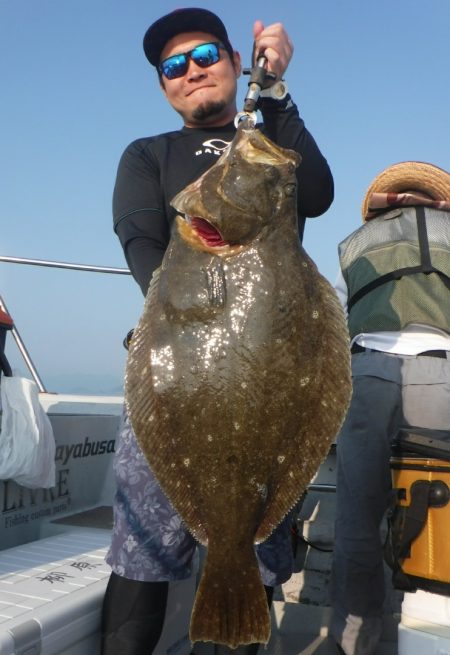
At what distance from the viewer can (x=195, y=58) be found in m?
2.76

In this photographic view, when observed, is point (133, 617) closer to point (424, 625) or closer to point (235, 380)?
point (424, 625)

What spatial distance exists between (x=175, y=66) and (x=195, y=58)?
3.6 inches

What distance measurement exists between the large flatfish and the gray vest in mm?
1652

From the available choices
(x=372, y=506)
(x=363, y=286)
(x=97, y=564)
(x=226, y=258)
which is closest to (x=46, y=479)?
(x=97, y=564)

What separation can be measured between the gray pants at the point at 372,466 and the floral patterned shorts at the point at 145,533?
3.37ft

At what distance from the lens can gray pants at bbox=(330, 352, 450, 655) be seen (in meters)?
3.57

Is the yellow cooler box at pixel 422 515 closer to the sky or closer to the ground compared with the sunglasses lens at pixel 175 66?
closer to the ground

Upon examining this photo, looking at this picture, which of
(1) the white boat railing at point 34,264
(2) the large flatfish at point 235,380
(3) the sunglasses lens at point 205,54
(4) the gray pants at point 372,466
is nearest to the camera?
(2) the large flatfish at point 235,380

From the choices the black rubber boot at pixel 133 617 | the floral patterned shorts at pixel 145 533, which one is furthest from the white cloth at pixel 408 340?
the black rubber boot at pixel 133 617

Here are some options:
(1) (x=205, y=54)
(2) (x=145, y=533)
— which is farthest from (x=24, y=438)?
(1) (x=205, y=54)

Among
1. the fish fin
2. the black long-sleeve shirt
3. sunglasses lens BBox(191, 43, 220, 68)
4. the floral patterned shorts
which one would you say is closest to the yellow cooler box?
the floral patterned shorts

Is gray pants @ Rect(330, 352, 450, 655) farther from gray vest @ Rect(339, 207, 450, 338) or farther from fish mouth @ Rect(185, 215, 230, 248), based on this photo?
fish mouth @ Rect(185, 215, 230, 248)

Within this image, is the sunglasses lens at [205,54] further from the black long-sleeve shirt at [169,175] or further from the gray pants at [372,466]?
the gray pants at [372,466]

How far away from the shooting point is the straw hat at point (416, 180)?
3990 mm
